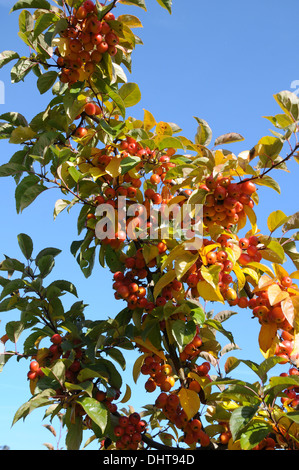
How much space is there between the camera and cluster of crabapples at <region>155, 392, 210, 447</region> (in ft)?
8.05

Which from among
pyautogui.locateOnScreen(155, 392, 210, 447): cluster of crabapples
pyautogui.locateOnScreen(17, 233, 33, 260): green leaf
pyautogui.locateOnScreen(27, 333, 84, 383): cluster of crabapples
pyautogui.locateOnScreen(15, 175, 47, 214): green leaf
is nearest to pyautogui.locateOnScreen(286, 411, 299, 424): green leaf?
pyautogui.locateOnScreen(155, 392, 210, 447): cluster of crabapples

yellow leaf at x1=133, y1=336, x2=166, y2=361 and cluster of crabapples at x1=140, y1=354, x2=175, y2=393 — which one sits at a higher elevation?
yellow leaf at x1=133, y1=336, x2=166, y2=361

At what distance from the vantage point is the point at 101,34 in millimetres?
2748

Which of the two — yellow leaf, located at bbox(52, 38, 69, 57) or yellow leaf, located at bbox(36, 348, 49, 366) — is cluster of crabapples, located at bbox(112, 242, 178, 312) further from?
yellow leaf, located at bbox(52, 38, 69, 57)

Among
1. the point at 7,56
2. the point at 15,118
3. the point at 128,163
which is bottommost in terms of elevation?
the point at 128,163

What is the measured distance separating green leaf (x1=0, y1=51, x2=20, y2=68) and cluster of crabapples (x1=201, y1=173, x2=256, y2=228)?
5.43 ft

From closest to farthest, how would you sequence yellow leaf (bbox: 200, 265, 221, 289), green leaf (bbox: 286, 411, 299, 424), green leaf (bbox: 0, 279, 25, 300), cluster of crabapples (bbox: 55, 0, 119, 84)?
green leaf (bbox: 286, 411, 299, 424)
yellow leaf (bbox: 200, 265, 221, 289)
cluster of crabapples (bbox: 55, 0, 119, 84)
green leaf (bbox: 0, 279, 25, 300)

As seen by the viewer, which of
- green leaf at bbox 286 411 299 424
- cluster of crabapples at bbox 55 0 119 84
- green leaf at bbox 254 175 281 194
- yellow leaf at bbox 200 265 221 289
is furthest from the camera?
cluster of crabapples at bbox 55 0 119 84

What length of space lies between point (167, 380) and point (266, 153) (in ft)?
4.38

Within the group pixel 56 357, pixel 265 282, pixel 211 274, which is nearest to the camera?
pixel 211 274

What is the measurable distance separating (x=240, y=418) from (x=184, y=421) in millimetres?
599

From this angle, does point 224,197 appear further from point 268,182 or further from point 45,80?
point 45,80

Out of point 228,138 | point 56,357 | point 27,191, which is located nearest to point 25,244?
point 27,191

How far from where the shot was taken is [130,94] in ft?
9.47
